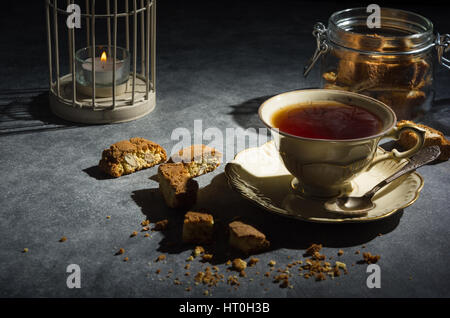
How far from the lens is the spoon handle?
1225 mm

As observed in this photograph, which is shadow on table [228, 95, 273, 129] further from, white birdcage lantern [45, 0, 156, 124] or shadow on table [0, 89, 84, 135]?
shadow on table [0, 89, 84, 135]

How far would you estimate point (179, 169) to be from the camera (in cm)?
132

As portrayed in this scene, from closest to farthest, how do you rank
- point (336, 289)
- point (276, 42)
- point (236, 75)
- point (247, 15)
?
point (336, 289), point (236, 75), point (276, 42), point (247, 15)

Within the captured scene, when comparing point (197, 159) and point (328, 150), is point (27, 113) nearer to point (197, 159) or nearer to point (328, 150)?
point (197, 159)

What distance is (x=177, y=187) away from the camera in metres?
1.25

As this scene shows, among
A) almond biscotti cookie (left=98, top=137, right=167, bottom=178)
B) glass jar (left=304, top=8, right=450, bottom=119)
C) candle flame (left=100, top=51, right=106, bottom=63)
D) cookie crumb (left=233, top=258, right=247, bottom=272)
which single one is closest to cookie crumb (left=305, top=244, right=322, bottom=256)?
cookie crumb (left=233, top=258, right=247, bottom=272)

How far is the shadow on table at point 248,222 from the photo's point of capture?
1160 mm

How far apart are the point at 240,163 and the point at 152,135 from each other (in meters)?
0.38

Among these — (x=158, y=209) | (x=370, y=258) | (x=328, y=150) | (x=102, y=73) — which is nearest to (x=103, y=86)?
(x=102, y=73)

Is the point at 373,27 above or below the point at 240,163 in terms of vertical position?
above

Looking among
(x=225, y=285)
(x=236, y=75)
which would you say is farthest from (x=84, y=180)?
(x=236, y=75)

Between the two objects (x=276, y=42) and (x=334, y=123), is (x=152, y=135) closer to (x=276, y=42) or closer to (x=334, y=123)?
(x=334, y=123)

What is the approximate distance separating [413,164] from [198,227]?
0.49 meters

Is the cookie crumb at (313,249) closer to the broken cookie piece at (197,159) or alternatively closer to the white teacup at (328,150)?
the white teacup at (328,150)
